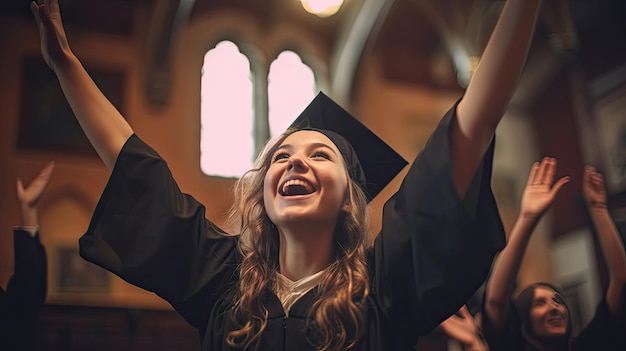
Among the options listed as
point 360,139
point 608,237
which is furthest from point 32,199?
point 608,237

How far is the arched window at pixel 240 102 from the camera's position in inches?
343

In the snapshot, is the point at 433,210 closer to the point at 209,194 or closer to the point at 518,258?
the point at 518,258

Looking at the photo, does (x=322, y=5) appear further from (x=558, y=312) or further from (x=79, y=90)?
(x=79, y=90)

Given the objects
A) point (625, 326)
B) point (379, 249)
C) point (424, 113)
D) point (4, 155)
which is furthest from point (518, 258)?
point (424, 113)

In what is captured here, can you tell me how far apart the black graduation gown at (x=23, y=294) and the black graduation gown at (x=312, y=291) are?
2.41 meters

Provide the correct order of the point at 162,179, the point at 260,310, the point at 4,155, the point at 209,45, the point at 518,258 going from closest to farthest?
the point at 260,310 < the point at 162,179 < the point at 518,258 < the point at 4,155 < the point at 209,45

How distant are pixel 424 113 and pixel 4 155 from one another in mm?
5323

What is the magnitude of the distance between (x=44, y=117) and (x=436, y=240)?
274 inches

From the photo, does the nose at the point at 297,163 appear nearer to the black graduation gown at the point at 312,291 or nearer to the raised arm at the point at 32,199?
the black graduation gown at the point at 312,291

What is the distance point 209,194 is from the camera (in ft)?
27.4

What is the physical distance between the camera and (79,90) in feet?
6.86

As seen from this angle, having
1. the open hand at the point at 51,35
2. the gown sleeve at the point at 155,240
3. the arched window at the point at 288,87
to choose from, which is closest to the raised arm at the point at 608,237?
the gown sleeve at the point at 155,240

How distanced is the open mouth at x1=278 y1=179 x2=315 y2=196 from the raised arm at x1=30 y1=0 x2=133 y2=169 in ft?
1.61

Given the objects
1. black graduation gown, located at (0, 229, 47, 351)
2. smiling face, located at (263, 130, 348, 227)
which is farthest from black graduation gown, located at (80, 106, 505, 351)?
black graduation gown, located at (0, 229, 47, 351)
